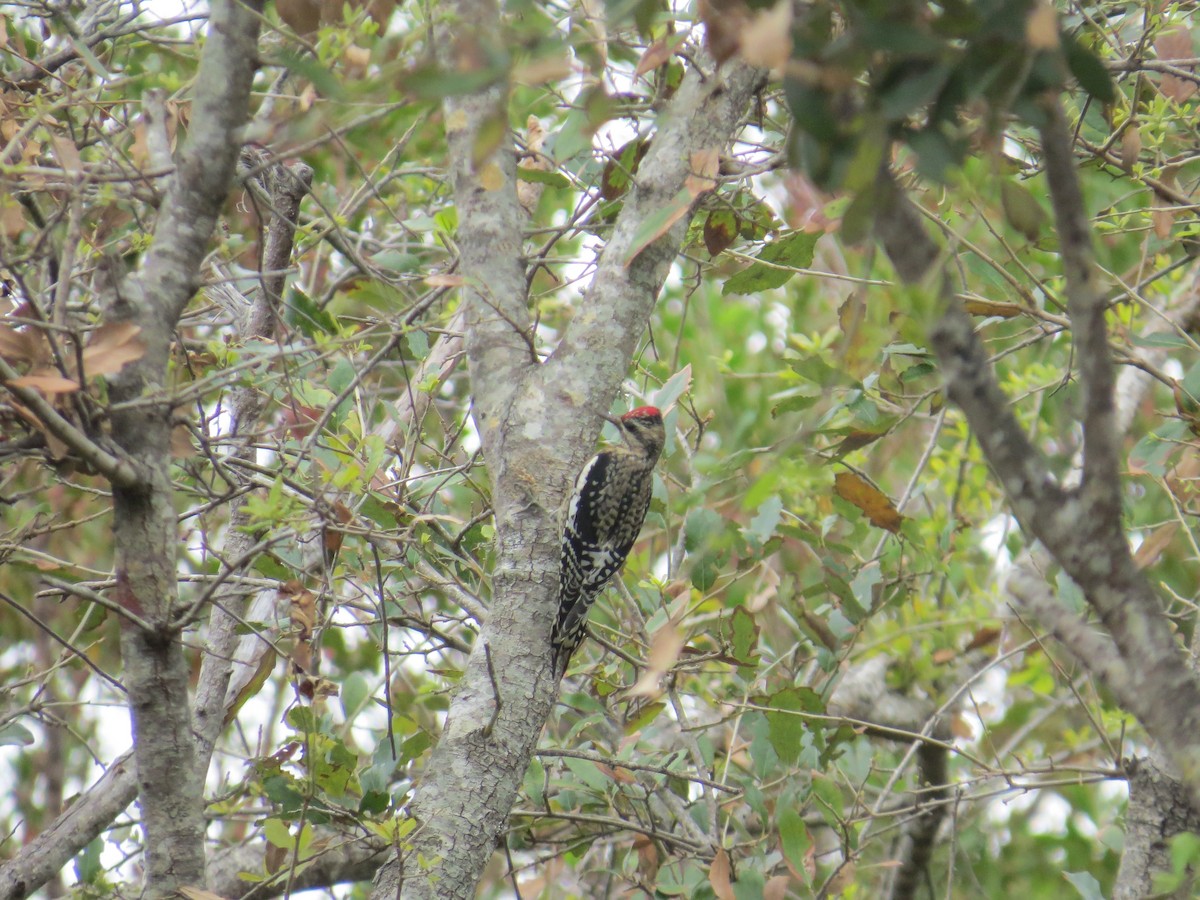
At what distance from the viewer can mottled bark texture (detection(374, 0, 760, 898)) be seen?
2705mm

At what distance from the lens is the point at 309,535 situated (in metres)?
3.10

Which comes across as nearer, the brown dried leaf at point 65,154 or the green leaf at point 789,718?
the brown dried leaf at point 65,154

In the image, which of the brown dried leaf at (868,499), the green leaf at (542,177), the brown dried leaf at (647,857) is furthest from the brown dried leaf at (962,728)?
the green leaf at (542,177)

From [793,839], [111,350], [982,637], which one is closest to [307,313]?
[111,350]

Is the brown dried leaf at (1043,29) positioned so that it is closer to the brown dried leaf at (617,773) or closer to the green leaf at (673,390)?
the green leaf at (673,390)

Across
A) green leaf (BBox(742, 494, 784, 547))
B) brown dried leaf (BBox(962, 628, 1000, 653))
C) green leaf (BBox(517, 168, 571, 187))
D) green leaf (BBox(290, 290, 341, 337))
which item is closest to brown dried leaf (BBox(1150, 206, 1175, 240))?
green leaf (BBox(742, 494, 784, 547))

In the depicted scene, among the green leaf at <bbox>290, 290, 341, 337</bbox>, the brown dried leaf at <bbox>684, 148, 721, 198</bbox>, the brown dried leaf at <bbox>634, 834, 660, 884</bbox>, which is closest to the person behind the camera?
the brown dried leaf at <bbox>684, 148, 721, 198</bbox>

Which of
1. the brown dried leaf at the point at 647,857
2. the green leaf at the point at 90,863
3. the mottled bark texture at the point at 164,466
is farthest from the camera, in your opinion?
the brown dried leaf at the point at 647,857

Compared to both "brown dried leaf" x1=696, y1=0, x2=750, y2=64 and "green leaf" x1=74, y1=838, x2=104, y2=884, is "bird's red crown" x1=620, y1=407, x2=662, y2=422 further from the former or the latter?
"brown dried leaf" x1=696, y1=0, x2=750, y2=64

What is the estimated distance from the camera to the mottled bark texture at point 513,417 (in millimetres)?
2705

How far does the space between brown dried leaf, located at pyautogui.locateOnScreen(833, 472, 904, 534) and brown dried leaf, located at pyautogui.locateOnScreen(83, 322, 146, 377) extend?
7.67ft

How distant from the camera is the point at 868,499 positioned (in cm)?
381

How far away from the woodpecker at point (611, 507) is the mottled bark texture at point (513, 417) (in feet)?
4.46

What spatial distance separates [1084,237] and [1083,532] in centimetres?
38
